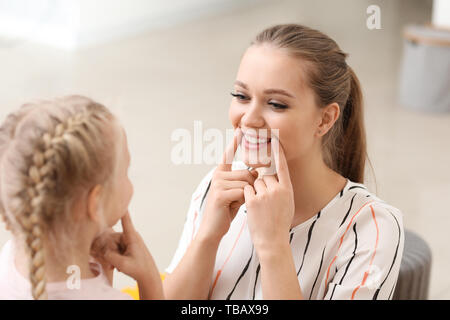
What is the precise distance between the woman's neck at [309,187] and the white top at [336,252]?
0.07ft

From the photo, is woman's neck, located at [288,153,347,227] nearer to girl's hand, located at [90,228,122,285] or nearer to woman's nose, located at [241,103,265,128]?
woman's nose, located at [241,103,265,128]

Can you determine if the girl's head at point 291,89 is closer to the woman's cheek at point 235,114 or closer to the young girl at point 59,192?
the woman's cheek at point 235,114

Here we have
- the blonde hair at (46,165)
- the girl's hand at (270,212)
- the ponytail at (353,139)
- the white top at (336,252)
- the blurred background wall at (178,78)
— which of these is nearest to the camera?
Answer: the blonde hair at (46,165)

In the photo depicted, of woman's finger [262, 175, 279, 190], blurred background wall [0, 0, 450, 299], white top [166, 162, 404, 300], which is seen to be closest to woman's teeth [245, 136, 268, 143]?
woman's finger [262, 175, 279, 190]

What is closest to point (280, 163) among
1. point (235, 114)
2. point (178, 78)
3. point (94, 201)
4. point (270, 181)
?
point (270, 181)

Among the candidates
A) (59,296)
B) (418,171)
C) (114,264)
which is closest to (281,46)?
(114,264)

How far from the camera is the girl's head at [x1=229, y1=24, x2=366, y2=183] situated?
1631 mm

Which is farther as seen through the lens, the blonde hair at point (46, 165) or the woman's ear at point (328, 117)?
the woman's ear at point (328, 117)

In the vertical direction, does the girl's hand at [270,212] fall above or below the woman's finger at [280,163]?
below

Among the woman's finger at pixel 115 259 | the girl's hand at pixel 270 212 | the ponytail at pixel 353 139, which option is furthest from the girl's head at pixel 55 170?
the ponytail at pixel 353 139

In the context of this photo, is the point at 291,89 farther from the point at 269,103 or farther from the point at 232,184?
the point at 232,184

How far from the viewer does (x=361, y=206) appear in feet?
5.57

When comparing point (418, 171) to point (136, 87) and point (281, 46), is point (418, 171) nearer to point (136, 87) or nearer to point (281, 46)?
point (136, 87)

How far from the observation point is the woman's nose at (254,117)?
163 centimetres
